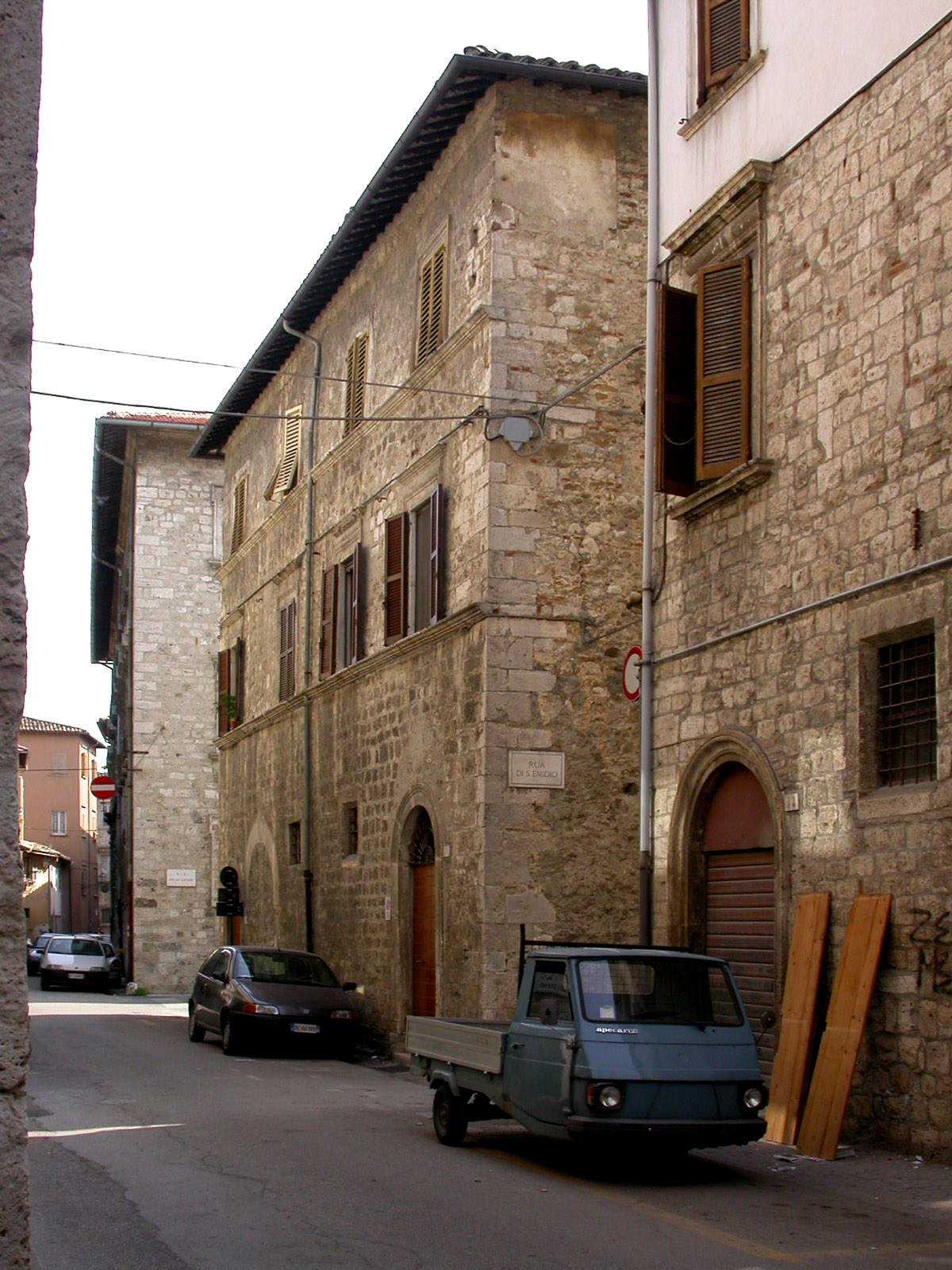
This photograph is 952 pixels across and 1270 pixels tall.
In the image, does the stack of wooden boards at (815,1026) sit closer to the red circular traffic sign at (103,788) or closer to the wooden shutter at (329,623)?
the wooden shutter at (329,623)

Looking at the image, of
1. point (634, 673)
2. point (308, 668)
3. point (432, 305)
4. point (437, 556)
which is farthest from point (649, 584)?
point (308, 668)

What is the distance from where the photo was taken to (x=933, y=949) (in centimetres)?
1019

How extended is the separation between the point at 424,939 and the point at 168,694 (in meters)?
20.5

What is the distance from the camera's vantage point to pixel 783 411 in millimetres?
12469

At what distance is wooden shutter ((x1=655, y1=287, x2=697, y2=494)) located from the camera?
13.8 metres

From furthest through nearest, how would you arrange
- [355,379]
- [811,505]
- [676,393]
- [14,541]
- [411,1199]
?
1. [355,379]
2. [676,393]
3. [811,505]
4. [411,1199]
5. [14,541]

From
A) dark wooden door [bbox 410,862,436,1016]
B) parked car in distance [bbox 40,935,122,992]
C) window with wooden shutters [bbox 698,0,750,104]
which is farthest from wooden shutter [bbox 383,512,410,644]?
parked car in distance [bbox 40,935,122,992]

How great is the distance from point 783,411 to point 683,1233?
6.84 m

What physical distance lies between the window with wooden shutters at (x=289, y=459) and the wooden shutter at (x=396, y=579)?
18.3 ft

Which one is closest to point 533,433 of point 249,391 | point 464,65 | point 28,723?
point 464,65

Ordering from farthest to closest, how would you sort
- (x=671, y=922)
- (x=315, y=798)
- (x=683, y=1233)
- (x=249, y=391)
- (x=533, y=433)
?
(x=249, y=391)
(x=315, y=798)
(x=533, y=433)
(x=671, y=922)
(x=683, y=1233)

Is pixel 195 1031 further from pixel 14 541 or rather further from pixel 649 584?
pixel 14 541

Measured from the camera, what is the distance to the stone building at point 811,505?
1055cm

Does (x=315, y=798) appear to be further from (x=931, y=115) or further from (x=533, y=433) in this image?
(x=931, y=115)
